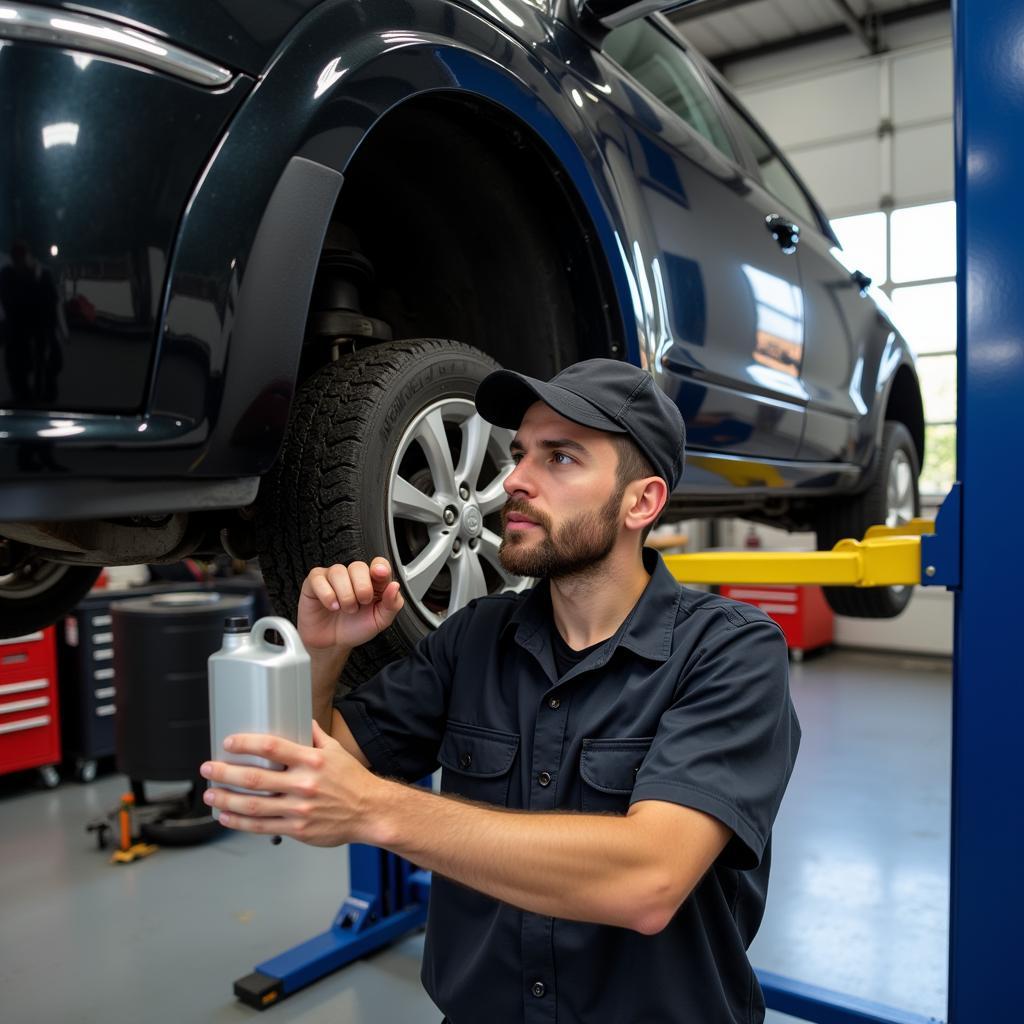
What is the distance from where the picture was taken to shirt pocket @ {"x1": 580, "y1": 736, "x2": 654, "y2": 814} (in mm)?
1019

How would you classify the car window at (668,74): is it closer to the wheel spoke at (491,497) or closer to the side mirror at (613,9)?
the side mirror at (613,9)

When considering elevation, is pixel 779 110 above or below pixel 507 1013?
above

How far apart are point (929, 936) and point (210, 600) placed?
8.88ft

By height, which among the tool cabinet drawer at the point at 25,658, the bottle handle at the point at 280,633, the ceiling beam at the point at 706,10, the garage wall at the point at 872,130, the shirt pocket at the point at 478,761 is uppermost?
the ceiling beam at the point at 706,10

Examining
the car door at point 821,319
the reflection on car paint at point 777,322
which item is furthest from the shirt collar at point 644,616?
the car door at point 821,319

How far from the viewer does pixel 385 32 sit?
1052 mm

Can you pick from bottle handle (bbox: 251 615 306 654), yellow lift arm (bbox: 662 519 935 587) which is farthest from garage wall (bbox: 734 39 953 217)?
bottle handle (bbox: 251 615 306 654)

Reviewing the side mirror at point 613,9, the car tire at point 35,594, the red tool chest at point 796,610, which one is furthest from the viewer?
the red tool chest at point 796,610

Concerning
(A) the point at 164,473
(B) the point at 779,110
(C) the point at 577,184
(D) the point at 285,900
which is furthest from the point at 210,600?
(B) the point at 779,110

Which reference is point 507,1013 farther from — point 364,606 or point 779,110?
point 779,110

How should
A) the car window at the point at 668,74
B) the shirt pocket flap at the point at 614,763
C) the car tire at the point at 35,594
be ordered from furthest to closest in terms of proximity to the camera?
the car window at the point at 668,74 < the car tire at the point at 35,594 < the shirt pocket flap at the point at 614,763

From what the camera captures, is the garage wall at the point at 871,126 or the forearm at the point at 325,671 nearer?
the forearm at the point at 325,671

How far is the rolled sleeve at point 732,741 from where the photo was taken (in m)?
0.90

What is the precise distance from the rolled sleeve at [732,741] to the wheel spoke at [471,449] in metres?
0.45
